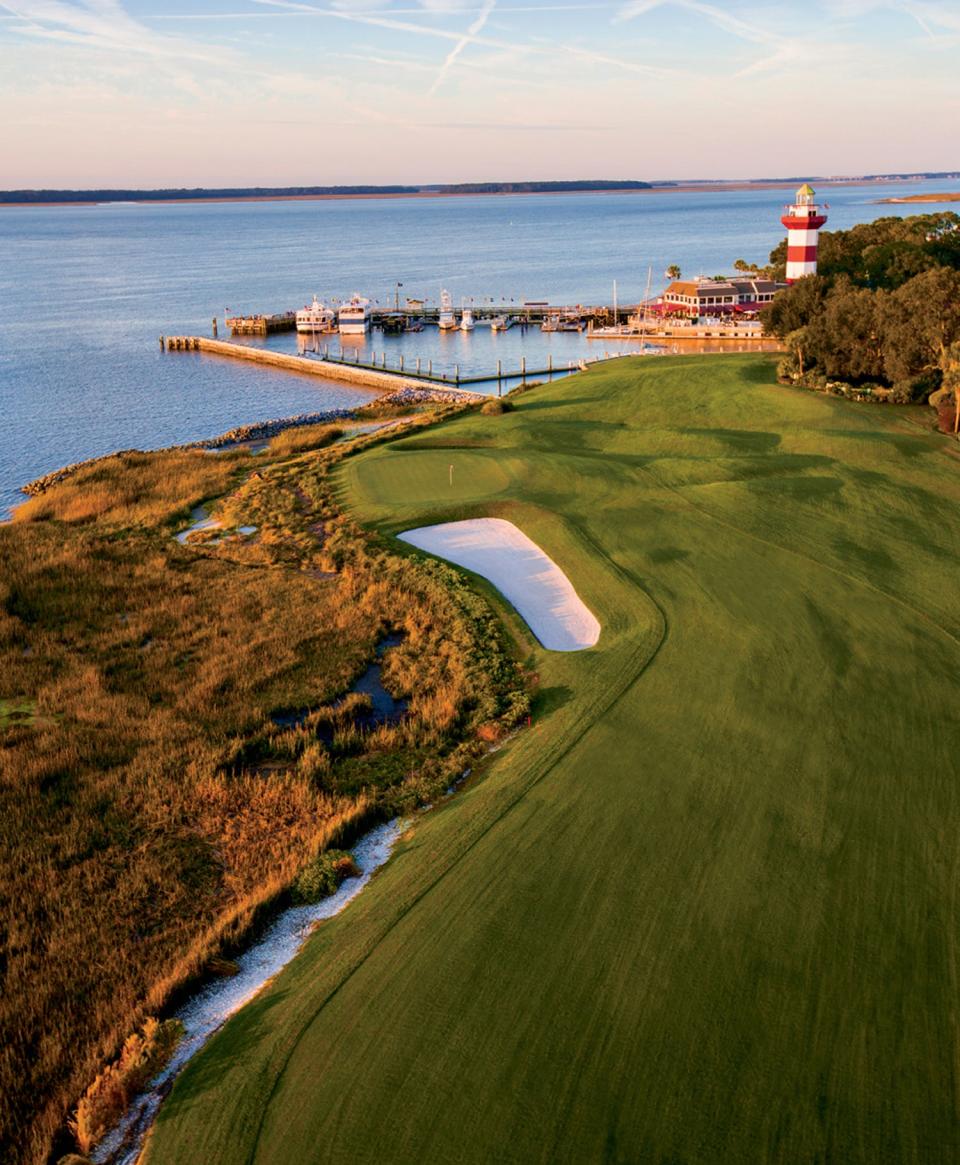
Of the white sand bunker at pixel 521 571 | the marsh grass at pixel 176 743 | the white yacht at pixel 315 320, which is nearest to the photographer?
the marsh grass at pixel 176 743

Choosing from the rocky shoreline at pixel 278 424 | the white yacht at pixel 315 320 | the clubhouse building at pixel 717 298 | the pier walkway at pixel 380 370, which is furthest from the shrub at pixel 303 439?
the clubhouse building at pixel 717 298

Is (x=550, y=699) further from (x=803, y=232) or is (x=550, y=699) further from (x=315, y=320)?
(x=315, y=320)

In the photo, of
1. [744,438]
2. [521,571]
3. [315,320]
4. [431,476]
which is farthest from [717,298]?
[521,571]

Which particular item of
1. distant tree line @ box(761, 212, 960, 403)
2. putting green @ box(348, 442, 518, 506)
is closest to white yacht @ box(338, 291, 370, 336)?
distant tree line @ box(761, 212, 960, 403)

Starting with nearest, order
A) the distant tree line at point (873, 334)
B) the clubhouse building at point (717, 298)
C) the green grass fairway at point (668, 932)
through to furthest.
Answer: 1. the green grass fairway at point (668, 932)
2. the distant tree line at point (873, 334)
3. the clubhouse building at point (717, 298)

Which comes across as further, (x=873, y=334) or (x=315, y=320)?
(x=315, y=320)

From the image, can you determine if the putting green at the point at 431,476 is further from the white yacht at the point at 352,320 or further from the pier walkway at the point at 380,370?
the white yacht at the point at 352,320
